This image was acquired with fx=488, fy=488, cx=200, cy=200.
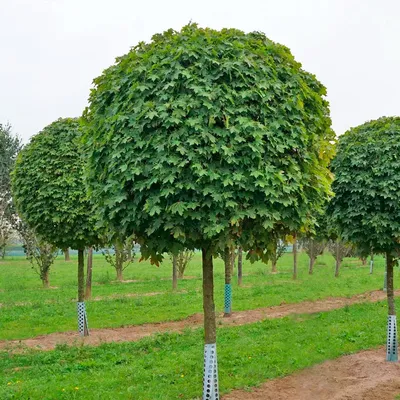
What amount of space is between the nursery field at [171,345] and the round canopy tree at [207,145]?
2.10 metres

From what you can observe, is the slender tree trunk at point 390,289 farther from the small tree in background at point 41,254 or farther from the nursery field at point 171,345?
the small tree in background at point 41,254

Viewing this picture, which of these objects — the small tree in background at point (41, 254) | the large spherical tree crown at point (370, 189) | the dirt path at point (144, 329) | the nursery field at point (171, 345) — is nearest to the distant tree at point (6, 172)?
the small tree in background at point (41, 254)

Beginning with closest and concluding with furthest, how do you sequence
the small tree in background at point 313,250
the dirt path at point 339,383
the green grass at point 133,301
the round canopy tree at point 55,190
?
the dirt path at point 339,383 → the small tree in background at point 313,250 → the round canopy tree at point 55,190 → the green grass at point 133,301

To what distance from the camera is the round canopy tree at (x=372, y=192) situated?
9719mm

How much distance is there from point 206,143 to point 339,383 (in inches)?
226

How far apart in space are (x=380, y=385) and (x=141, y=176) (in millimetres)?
6082

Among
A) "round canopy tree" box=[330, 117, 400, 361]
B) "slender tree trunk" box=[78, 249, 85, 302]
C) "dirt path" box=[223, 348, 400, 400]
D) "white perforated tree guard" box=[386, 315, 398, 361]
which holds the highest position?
"round canopy tree" box=[330, 117, 400, 361]

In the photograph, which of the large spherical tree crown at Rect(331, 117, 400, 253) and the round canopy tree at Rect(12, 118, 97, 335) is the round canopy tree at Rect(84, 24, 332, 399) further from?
the round canopy tree at Rect(12, 118, 97, 335)

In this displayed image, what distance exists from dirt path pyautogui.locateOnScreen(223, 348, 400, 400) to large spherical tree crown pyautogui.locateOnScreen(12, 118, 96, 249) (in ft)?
20.1

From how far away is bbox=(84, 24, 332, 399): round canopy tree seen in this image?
5.92 meters

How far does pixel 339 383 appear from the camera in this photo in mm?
9086

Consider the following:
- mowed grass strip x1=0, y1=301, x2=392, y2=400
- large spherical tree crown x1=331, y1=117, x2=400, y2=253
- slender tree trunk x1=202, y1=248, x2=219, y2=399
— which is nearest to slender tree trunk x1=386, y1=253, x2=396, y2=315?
large spherical tree crown x1=331, y1=117, x2=400, y2=253

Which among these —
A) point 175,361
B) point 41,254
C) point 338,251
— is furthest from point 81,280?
point 41,254

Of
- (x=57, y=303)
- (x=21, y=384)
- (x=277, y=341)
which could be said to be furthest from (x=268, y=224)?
(x=57, y=303)
